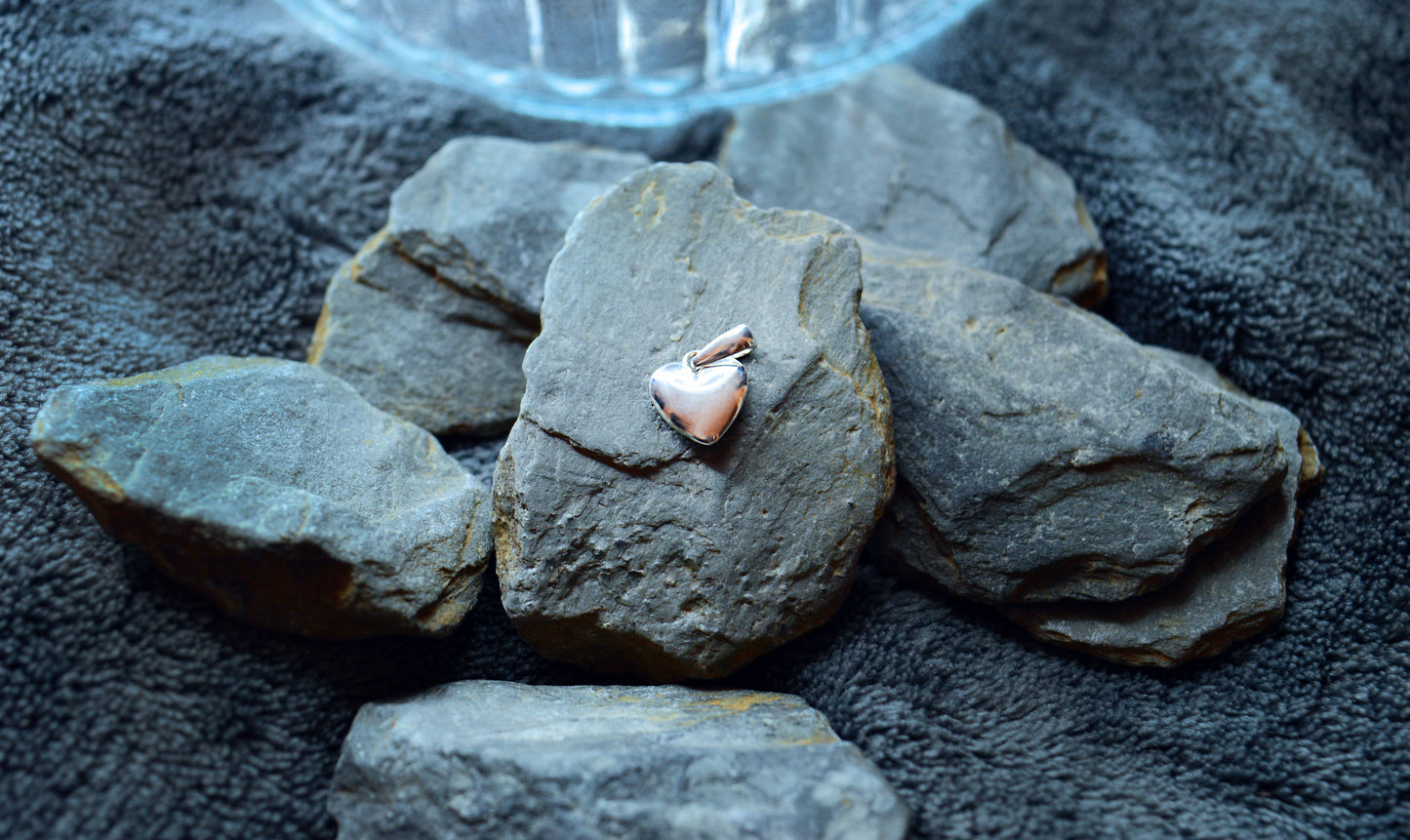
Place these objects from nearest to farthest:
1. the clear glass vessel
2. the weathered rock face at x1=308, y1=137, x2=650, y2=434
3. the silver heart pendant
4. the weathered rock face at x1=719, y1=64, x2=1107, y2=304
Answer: the silver heart pendant, the weathered rock face at x1=308, y1=137, x2=650, y2=434, the weathered rock face at x1=719, y1=64, x2=1107, y2=304, the clear glass vessel

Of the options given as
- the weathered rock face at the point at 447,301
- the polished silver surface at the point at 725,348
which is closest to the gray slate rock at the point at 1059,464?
the polished silver surface at the point at 725,348

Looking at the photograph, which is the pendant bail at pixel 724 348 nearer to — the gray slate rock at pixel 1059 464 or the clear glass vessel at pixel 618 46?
the gray slate rock at pixel 1059 464

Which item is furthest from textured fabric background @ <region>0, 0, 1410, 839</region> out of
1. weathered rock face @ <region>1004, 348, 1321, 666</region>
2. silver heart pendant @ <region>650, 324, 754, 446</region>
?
silver heart pendant @ <region>650, 324, 754, 446</region>

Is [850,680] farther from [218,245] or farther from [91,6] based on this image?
[91,6]

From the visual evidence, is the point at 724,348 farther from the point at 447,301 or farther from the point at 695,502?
the point at 447,301

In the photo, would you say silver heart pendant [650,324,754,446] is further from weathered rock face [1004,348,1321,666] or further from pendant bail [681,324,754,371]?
weathered rock face [1004,348,1321,666]

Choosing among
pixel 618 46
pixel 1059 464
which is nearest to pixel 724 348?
pixel 1059 464

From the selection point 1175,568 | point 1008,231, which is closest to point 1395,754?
point 1175,568
